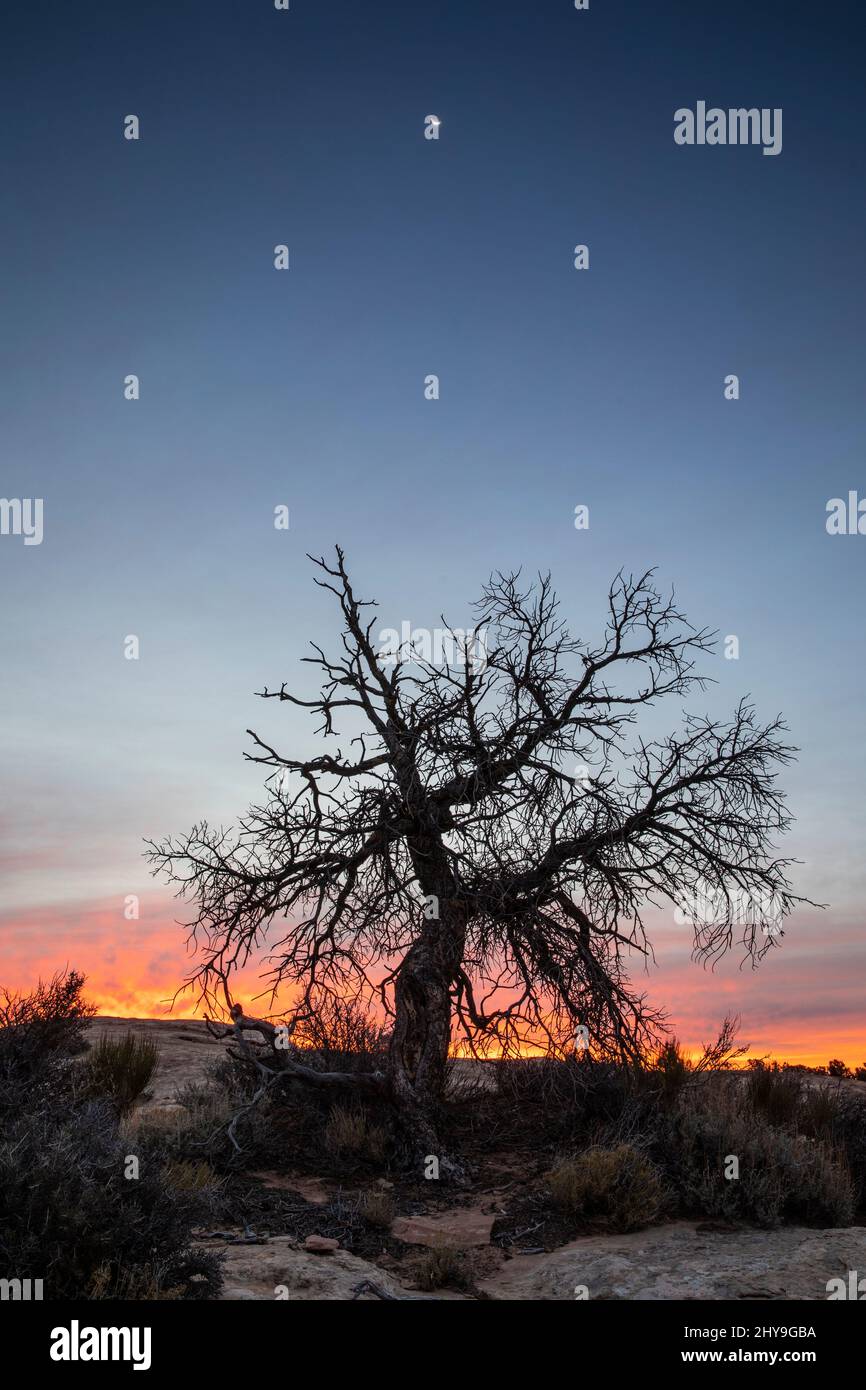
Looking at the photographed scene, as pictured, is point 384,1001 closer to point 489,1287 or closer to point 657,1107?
point 657,1107

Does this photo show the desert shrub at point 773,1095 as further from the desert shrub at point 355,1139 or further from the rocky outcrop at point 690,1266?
the desert shrub at point 355,1139

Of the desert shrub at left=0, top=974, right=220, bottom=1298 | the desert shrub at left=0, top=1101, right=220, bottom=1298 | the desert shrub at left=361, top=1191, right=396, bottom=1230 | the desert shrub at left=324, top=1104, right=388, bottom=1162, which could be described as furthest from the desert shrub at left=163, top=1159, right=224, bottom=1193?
the desert shrub at left=0, top=1101, right=220, bottom=1298

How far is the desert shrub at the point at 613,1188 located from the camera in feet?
34.0

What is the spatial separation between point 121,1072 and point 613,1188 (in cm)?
908

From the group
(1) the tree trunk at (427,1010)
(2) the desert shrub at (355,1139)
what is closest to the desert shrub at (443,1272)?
(2) the desert shrub at (355,1139)

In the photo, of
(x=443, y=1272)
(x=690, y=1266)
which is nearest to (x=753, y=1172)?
(x=690, y=1266)

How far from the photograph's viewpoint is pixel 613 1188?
10773 millimetres

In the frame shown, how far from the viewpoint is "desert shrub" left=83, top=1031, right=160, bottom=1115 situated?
15.3m

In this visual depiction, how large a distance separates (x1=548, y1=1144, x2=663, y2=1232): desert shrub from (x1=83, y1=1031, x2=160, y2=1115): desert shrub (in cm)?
730

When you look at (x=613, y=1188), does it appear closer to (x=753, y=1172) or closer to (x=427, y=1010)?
(x=753, y=1172)

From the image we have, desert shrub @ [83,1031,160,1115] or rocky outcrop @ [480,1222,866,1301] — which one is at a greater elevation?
desert shrub @ [83,1031,160,1115]

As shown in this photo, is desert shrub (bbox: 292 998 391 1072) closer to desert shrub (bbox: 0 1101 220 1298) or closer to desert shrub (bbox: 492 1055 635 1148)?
desert shrub (bbox: 492 1055 635 1148)

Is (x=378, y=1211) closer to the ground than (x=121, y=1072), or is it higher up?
closer to the ground

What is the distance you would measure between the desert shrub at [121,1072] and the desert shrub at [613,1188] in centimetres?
730
